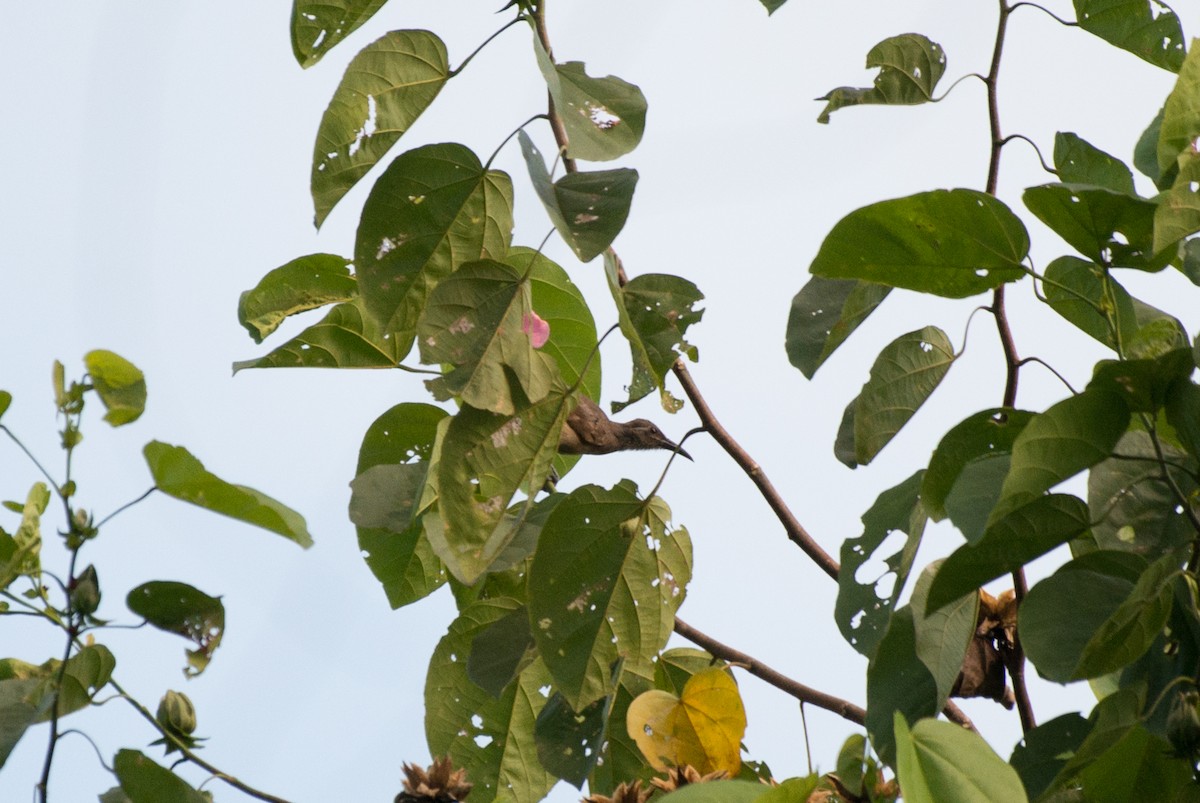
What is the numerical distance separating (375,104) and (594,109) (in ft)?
0.89

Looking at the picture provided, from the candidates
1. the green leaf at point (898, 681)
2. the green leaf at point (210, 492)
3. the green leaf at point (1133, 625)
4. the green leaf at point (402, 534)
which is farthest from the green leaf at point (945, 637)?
the green leaf at point (402, 534)

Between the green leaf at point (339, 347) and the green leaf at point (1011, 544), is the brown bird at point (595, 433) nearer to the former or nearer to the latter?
the green leaf at point (339, 347)

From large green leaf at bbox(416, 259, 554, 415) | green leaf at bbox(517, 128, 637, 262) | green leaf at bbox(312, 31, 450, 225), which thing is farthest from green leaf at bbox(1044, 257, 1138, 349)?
green leaf at bbox(312, 31, 450, 225)

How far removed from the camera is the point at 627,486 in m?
1.17

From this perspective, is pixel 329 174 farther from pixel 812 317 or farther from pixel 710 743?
pixel 710 743

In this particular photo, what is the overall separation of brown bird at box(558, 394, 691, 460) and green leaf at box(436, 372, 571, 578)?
38 cm

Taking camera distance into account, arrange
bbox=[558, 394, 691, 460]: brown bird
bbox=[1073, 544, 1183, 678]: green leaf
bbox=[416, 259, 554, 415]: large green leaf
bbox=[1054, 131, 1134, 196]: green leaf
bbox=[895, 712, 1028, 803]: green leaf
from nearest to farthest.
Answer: bbox=[895, 712, 1028, 803]: green leaf < bbox=[1073, 544, 1183, 678]: green leaf < bbox=[416, 259, 554, 415]: large green leaf < bbox=[1054, 131, 1134, 196]: green leaf < bbox=[558, 394, 691, 460]: brown bird

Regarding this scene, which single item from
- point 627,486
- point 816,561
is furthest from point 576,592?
point 816,561

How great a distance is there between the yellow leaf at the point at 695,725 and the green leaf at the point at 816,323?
31 centimetres

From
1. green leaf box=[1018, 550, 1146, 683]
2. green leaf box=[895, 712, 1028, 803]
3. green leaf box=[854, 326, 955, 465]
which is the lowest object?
green leaf box=[895, 712, 1028, 803]

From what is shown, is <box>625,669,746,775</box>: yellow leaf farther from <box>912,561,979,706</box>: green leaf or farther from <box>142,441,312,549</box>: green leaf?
<box>142,441,312,549</box>: green leaf

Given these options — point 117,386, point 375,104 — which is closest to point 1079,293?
point 375,104

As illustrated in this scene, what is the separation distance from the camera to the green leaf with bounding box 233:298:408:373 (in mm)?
1276

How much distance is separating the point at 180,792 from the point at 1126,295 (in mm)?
790
